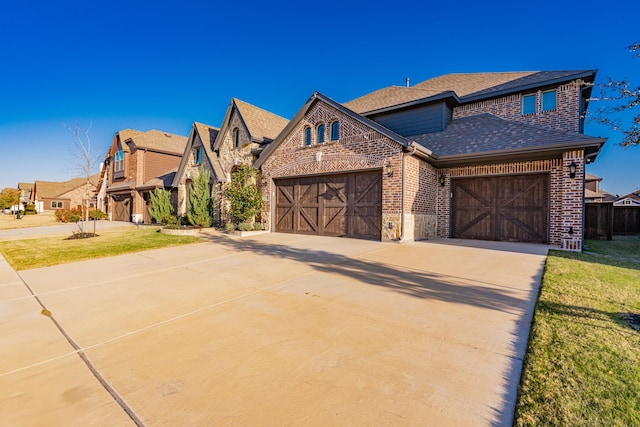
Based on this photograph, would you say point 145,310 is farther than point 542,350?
Yes

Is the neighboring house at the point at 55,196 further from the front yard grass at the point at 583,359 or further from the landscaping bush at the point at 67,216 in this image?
the front yard grass at the point at 583,359

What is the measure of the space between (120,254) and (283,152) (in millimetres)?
7491

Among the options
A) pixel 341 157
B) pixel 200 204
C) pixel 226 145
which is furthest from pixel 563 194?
pixel 226 145

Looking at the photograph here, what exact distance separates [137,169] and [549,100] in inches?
1031

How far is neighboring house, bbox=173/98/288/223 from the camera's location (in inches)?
598

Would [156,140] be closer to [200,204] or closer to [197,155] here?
[197,155]

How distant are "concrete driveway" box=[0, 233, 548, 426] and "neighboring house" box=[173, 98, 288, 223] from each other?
1034 cm

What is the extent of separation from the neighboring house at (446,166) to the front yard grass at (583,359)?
5481 millimetres

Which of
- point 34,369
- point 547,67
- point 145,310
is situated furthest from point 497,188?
point 34,369

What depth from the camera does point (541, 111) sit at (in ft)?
37.8

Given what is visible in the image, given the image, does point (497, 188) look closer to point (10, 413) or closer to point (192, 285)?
point (192, 285)

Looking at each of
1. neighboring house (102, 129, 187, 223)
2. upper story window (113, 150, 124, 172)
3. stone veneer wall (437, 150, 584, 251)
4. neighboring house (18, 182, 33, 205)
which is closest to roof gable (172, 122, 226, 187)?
neighboring house (102, 129, 187, 223)

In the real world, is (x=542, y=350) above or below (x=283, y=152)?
below

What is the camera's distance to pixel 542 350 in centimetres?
270
